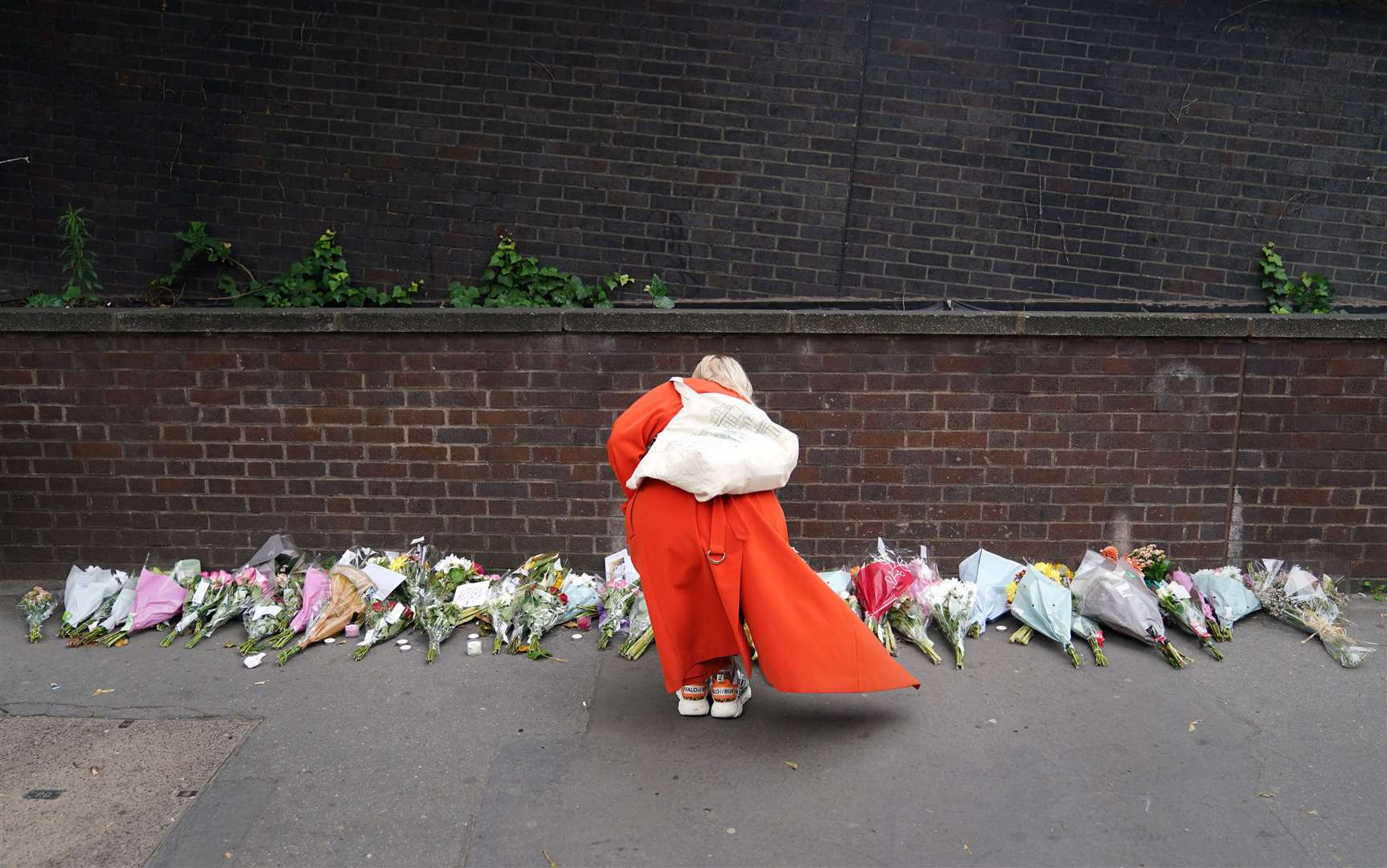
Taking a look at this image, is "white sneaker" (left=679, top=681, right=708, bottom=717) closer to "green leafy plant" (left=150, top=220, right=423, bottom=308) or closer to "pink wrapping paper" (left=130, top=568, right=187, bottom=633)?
"pink wrapping paper" (left=130, top=568, right=187, bottom=633)

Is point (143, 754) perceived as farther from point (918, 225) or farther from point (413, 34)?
point (918, 225)

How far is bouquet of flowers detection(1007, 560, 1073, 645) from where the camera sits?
4.75m

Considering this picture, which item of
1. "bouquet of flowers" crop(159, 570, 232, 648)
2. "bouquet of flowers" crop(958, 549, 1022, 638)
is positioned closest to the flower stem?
"bouquet of flowers" crop(958, 549, 1022, 638)

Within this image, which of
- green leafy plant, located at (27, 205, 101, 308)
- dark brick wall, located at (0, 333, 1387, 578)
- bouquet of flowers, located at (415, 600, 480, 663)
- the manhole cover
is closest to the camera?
the manhole cover

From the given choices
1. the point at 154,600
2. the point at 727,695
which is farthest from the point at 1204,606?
the point at 154,600

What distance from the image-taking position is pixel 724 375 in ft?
12.9

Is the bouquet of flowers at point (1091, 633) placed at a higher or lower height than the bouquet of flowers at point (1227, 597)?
lower

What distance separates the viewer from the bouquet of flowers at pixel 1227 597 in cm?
492

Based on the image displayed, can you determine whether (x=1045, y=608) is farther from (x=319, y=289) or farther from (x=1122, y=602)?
(x=319, y=289)

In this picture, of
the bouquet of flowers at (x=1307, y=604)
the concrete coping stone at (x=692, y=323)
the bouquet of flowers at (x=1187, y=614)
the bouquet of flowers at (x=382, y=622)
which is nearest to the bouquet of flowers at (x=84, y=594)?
the concrete coping stone at (x=692, y=323)

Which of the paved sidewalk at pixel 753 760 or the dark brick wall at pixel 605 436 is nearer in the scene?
the paved sidewalk at pixel 753 760

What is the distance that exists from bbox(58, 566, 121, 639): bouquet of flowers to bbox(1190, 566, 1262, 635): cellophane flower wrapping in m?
5.66

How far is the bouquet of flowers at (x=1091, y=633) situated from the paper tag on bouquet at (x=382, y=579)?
3346mm

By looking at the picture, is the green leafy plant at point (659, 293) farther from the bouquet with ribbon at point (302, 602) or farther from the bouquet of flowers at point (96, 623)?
the bouquet of flowers at point (96, 623)
